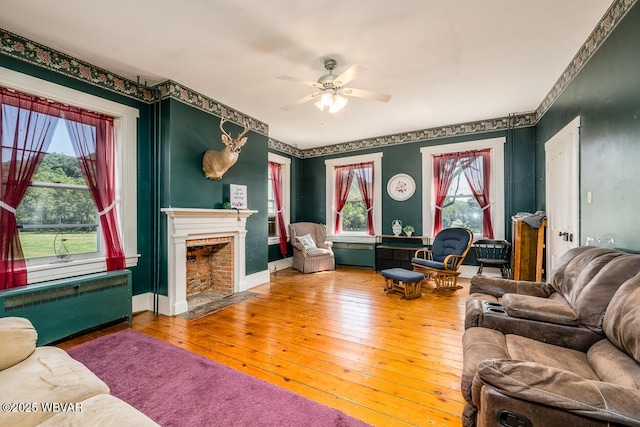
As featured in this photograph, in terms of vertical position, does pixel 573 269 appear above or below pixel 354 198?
below

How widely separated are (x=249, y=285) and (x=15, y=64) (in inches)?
147

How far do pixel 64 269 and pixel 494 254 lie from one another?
6.09m

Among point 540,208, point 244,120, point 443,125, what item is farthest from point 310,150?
point 540,208

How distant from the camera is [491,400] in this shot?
42.5 inches

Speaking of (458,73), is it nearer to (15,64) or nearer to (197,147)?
(197,147)

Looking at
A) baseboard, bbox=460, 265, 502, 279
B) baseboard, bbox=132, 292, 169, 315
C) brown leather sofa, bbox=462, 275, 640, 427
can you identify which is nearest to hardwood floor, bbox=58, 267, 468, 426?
baseboard, bbox=132, 292, 169, 315

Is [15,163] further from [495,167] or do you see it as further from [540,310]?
[495,167]

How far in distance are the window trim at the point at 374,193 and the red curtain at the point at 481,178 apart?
1.72m

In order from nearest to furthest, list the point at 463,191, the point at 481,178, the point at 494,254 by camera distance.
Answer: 1. the point at 494,254
2. the point at 481,178
3. the point at 463,191

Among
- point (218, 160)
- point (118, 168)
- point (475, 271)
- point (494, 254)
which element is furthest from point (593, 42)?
point (118, 168)

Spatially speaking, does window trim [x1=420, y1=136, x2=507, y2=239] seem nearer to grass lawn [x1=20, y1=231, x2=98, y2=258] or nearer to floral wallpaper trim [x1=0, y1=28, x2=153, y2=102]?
floral wallpaper trim [x1=0, y1=28, x2=153, y2=102]

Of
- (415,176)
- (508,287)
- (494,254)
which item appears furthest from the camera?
(415,176)

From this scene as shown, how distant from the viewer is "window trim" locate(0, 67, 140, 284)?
280 centimetres

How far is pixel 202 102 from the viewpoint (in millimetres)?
3969
